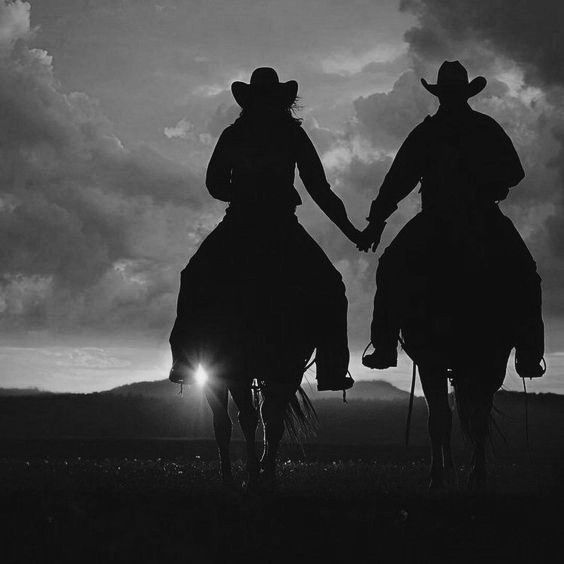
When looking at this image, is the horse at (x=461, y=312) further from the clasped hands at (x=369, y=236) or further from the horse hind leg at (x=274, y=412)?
the horse hind leg at (x=274, y=412)

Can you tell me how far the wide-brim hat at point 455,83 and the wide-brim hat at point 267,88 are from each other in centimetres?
151

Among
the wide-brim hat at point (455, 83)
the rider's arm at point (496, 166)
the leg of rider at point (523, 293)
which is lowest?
the leg of rider at point (523, 293)

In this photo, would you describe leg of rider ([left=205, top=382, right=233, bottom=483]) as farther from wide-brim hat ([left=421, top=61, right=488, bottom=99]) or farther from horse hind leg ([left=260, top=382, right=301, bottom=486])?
wide-brim hat ([left=421, top=61, right=488, bottom=99])

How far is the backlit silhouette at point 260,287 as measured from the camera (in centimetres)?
872

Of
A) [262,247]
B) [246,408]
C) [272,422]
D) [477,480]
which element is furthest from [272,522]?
[477,480]

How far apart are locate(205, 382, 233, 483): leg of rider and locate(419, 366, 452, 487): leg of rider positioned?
2.01 metres

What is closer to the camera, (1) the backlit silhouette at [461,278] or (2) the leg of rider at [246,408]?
(2) the leg of rider at [246,408]

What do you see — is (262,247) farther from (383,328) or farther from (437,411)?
(437,411)

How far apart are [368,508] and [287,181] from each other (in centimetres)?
341

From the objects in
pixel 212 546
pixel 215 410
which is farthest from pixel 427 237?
pixel 212 546

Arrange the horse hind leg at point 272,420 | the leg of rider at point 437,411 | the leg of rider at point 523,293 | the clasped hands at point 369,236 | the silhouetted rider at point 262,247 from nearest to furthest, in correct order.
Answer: the horse hind leg at point 272,420 < the silhouetted rider at point 262,247 < the leg of rider at point 523,293 < the leg of rider at point 437,411 < the clasped hands at point 369,236

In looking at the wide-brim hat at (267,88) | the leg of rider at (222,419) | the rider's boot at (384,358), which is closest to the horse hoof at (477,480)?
the rider's boot at (384,358)

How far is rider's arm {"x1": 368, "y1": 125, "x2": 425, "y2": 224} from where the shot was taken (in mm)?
9523

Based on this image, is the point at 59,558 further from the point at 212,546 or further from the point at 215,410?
the point at 215,410
